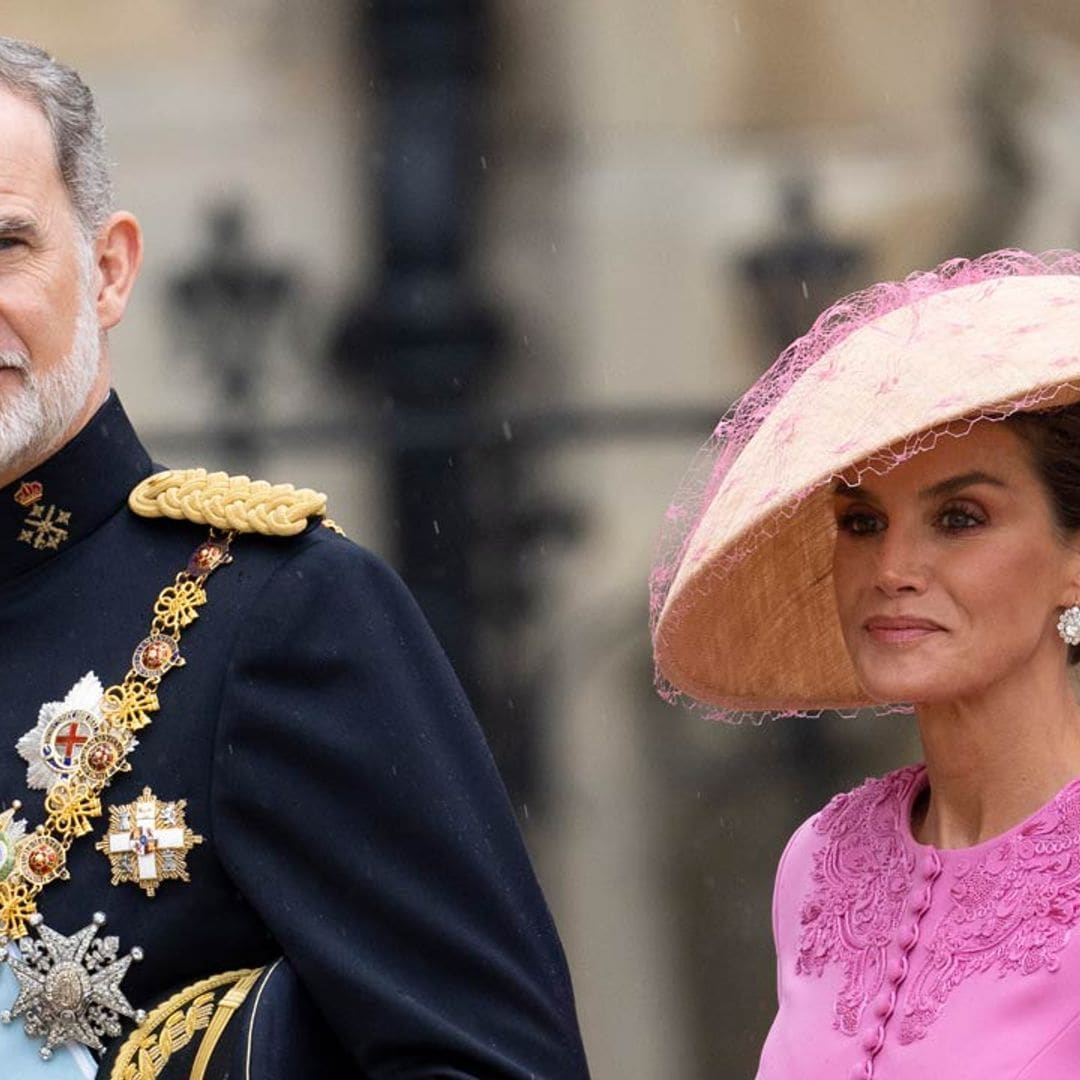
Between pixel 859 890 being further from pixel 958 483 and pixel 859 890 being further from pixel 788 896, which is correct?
pixel 958 483

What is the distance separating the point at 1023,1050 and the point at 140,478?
1.10 m

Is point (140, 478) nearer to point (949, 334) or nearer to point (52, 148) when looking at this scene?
point (52, 148)

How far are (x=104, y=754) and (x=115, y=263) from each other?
556 mm

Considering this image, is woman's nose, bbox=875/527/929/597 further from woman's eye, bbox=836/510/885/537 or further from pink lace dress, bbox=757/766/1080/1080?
pink lace dress, bbox=757/766/1080/1080

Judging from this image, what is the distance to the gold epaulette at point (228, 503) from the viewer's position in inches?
115

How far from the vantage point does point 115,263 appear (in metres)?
3.11

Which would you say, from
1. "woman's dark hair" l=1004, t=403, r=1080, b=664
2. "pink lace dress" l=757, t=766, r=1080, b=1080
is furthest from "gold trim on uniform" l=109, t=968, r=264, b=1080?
"woman's dark hair" l=1004, t=403, r=1080, b=664

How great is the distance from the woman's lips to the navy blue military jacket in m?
0.40

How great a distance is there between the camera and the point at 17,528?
3020mm

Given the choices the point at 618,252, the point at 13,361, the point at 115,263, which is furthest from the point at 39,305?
the point at 618,252

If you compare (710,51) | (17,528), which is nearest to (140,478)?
(17,528)

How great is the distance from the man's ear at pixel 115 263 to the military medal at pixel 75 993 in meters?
0.67

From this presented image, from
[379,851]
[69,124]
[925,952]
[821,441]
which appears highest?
[69,124]

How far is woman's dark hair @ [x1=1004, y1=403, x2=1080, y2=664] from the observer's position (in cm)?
278
